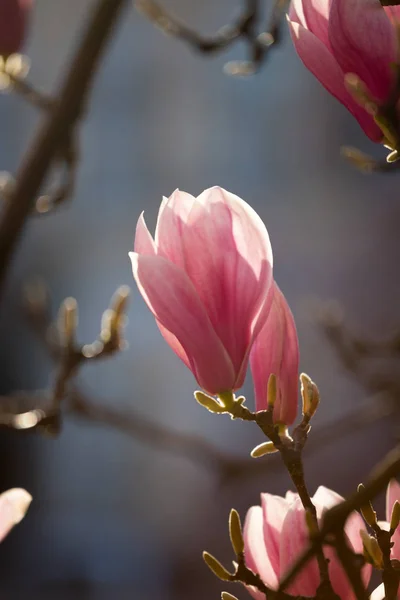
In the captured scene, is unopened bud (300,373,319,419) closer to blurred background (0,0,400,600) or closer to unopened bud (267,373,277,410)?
unopened bud (267,373,277,410)

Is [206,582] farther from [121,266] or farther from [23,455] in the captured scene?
[121,266]

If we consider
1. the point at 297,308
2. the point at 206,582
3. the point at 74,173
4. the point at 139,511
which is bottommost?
the point at 206,582

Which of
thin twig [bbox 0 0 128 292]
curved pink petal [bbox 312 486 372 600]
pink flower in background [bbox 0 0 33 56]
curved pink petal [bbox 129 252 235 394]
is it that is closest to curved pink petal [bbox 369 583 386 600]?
curved pink petal [bbox 312 486 372 600]

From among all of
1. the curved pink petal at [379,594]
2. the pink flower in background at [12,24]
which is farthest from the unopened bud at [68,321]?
the curved pink petal at [379,594]

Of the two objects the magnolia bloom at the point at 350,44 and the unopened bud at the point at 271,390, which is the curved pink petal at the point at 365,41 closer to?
the magnolia bloom at the point at 350,44

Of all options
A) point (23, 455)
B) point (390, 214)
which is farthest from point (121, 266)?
point (390, 214)
